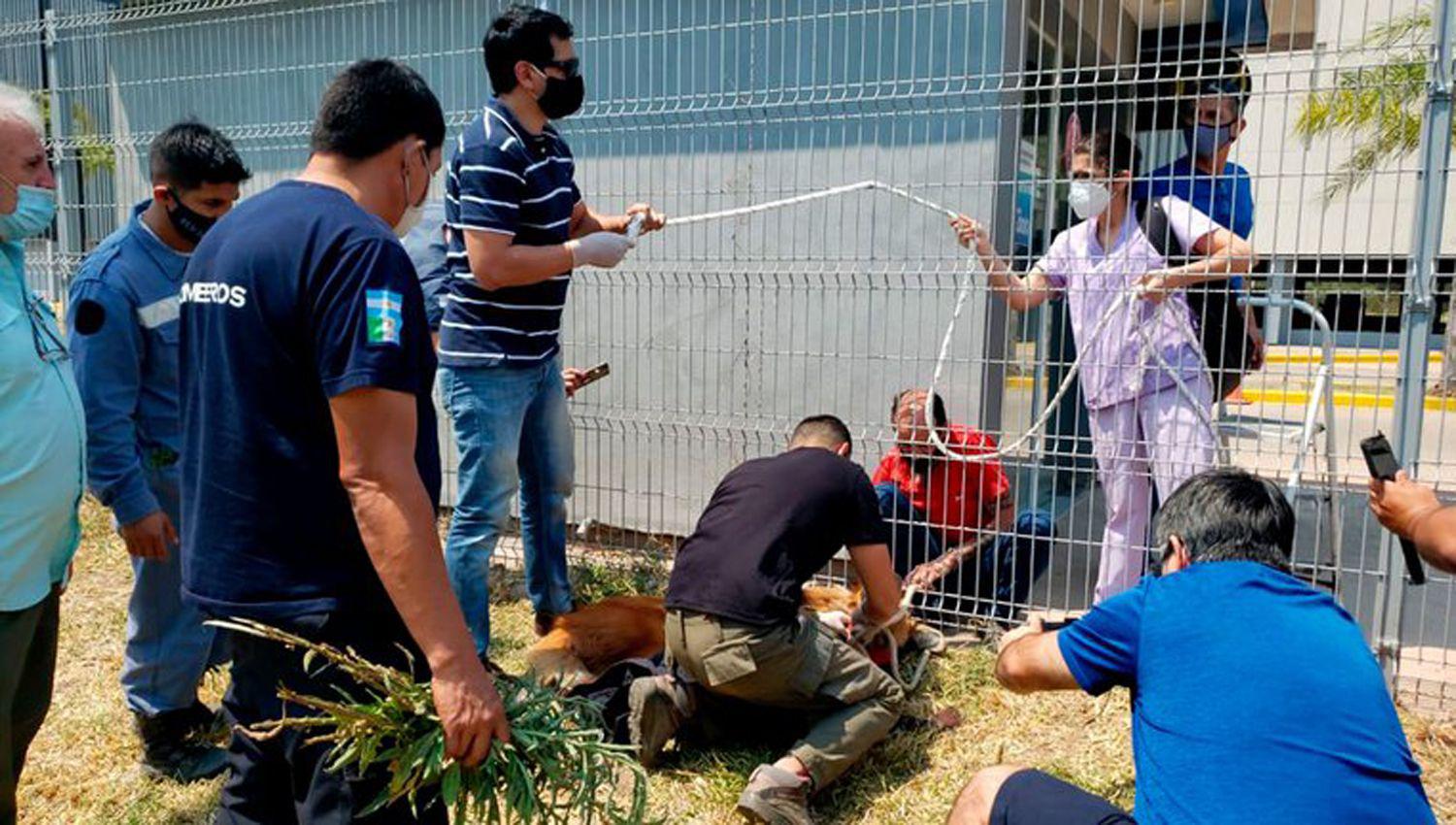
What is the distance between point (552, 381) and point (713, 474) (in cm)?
140

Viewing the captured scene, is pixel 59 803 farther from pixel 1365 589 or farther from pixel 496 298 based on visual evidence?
pixel 1365 589

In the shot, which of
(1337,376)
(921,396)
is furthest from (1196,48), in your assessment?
(921,396)

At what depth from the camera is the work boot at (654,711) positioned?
3.40 meters

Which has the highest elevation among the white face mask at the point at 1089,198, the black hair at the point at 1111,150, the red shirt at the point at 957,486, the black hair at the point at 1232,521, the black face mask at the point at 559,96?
the black face mask at the point at 559,96

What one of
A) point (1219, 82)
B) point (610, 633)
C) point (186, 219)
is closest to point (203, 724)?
point (610, 633)

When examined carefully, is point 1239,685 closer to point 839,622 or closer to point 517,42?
point 839,622

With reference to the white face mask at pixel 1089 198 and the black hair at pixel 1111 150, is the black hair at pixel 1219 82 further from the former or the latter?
the white face mask at pixel 1089 198

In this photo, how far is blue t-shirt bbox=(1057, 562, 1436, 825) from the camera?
6.24 ft

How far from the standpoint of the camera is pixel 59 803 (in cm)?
331

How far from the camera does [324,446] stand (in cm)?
194

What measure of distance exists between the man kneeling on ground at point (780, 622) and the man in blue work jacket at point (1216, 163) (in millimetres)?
1652

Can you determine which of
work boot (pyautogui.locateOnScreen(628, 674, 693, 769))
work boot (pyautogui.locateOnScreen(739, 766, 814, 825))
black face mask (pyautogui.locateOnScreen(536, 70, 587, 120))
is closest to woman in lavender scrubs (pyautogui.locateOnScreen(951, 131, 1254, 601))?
black face mask (pyautogui.locateOnScreen(536, 70, 587, 120))

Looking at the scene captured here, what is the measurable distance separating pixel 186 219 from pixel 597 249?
1.26 metres

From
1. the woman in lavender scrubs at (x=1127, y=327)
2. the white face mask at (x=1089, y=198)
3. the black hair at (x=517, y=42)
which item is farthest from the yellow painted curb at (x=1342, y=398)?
the black hair at (x=517, y=42)
